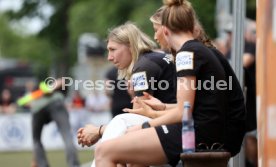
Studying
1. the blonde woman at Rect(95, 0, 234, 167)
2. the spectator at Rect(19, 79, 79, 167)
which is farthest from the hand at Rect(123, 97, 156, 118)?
the spectator at Rect(19, 79, 79, 167)

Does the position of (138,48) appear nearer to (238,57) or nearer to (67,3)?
(238,57)

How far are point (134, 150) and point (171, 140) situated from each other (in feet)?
0.87

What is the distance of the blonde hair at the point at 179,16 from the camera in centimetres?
676

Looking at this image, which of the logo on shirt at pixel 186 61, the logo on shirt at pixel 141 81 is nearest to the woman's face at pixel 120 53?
the logo on shirt at pixel 141 81

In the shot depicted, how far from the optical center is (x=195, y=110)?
21.9ft

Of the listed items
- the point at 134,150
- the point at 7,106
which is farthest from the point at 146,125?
the point at 7,106

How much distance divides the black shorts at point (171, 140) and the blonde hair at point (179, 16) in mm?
695

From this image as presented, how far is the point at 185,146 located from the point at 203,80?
549mm

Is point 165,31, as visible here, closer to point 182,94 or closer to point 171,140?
point 182,94

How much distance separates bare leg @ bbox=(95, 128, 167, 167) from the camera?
21.7 feet

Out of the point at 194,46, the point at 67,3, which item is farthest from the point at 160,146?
the point at 67,3

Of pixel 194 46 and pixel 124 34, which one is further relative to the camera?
pixel 124 34

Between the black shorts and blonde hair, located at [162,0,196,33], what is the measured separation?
70 centimetres

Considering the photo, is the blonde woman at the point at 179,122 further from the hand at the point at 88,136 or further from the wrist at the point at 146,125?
the hand at the point at 88,136
